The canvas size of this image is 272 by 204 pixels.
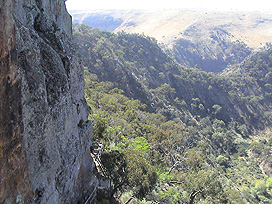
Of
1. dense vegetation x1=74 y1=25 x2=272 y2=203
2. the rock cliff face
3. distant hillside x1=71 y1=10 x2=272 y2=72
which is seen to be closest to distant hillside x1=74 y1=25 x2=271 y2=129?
dense vegetation x1=74 y1=25 x2=272 y2=203

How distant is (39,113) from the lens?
24.4 feet

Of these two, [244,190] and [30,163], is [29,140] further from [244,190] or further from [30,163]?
[244,190]

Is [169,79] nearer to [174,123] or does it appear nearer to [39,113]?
[174,123]

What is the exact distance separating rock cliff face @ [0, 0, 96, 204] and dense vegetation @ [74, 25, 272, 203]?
591 cm

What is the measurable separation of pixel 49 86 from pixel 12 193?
170 inches

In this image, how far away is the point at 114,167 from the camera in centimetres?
1627

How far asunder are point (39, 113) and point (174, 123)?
155 feet

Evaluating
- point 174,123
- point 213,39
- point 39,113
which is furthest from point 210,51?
point 39,113

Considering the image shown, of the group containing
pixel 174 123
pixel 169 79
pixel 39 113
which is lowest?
pixel 174 123

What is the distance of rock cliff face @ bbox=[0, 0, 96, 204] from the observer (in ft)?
18.5

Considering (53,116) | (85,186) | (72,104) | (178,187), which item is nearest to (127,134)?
(178,187)

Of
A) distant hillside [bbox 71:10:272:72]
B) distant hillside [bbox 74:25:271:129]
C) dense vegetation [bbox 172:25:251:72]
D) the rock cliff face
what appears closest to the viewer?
the rock cliff face

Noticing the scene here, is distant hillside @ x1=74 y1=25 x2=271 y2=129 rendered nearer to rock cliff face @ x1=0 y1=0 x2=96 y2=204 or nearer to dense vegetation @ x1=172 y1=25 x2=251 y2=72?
dense vegetation @ x1=172 y1=25 x2=251 y2=72

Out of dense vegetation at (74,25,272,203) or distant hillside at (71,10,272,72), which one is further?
distant hillside at (71,10,272,72)
